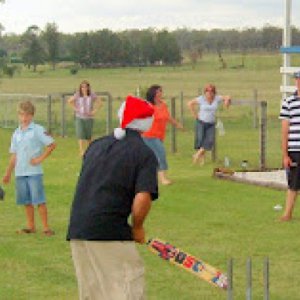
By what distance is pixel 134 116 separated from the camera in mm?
7680

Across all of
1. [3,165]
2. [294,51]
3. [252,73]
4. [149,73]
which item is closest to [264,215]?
[294,51]

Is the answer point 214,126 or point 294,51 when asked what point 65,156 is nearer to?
point 214,126

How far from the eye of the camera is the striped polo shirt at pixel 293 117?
13.7 m

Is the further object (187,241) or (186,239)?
(186,239)

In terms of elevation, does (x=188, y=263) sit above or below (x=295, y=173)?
above

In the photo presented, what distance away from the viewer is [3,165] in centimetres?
2256

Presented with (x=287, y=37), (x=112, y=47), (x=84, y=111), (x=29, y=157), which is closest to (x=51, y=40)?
(x=112, y=47)

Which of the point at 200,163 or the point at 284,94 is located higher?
the point at 284,94

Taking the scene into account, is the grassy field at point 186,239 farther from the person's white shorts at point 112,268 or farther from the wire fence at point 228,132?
the person's white shorts at point 112,268

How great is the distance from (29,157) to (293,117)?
335 centimetres

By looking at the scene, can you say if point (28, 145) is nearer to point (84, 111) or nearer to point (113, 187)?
point (113, 187)

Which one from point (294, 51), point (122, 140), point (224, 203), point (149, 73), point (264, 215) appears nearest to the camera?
point (122, 140)

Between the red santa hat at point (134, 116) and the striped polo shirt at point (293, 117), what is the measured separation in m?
6.24

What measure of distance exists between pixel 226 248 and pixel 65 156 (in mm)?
12259
